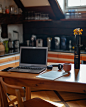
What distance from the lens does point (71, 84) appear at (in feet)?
5.23

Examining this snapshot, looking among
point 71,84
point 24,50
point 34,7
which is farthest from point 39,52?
point 34,7

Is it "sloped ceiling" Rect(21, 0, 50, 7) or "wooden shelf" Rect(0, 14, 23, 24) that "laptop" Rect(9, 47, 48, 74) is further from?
"sloped ceiling" Rect(21, 0, 50, 7)

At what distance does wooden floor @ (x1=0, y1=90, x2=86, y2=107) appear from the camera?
2.81 metres

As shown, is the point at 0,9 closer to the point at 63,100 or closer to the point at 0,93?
the point at 63,100

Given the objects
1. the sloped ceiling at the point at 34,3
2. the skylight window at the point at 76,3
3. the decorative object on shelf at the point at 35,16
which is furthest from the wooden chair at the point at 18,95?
the skylight window at the point at 76,3

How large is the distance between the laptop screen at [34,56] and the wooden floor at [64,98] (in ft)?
3.20

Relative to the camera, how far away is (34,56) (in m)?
2.32

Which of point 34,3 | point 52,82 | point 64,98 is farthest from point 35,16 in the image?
point 52,82

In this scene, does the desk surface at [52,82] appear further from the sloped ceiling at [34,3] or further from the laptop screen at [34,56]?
the sloped ceiling at [34,3]

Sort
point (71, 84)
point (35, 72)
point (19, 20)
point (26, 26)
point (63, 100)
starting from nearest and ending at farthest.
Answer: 1. point (71, 84)
2. point (35, 72)
3. point (63, 100)
4. point (19, 20)
5. point (26, 26)

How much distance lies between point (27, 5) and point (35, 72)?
3.70 m

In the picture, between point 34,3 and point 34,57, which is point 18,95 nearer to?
point 34,57

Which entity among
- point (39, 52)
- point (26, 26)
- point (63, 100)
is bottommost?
point (63, 100)

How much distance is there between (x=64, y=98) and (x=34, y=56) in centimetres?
128
